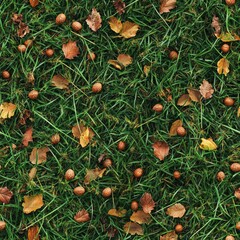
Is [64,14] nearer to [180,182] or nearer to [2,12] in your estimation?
[2,12]

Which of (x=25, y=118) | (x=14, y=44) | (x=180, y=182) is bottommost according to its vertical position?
(x=180, y=182)

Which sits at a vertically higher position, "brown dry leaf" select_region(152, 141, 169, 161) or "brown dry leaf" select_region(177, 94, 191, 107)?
"brown dry leaf" select_region(177, 94, 191, 107)

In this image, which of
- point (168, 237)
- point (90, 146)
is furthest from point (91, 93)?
point (168, 237)

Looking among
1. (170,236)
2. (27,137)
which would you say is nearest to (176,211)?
(170,236)

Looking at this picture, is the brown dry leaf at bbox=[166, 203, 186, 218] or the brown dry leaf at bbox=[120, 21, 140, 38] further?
the brown dry leaf at bbox=[120, 21, 140, 38]

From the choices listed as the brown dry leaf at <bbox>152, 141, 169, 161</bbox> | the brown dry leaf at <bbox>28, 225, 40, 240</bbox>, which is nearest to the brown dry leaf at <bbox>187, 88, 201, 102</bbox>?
the brown dry leaf at <bbox>152, 141, 169, 161</bbox>

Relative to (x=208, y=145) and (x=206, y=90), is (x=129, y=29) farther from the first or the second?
(x=208, y=145)

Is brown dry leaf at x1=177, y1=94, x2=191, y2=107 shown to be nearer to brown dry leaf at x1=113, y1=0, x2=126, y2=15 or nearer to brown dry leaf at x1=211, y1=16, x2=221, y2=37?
brown dry leaf at x1=211, y1=16, x2=221, y2=37
